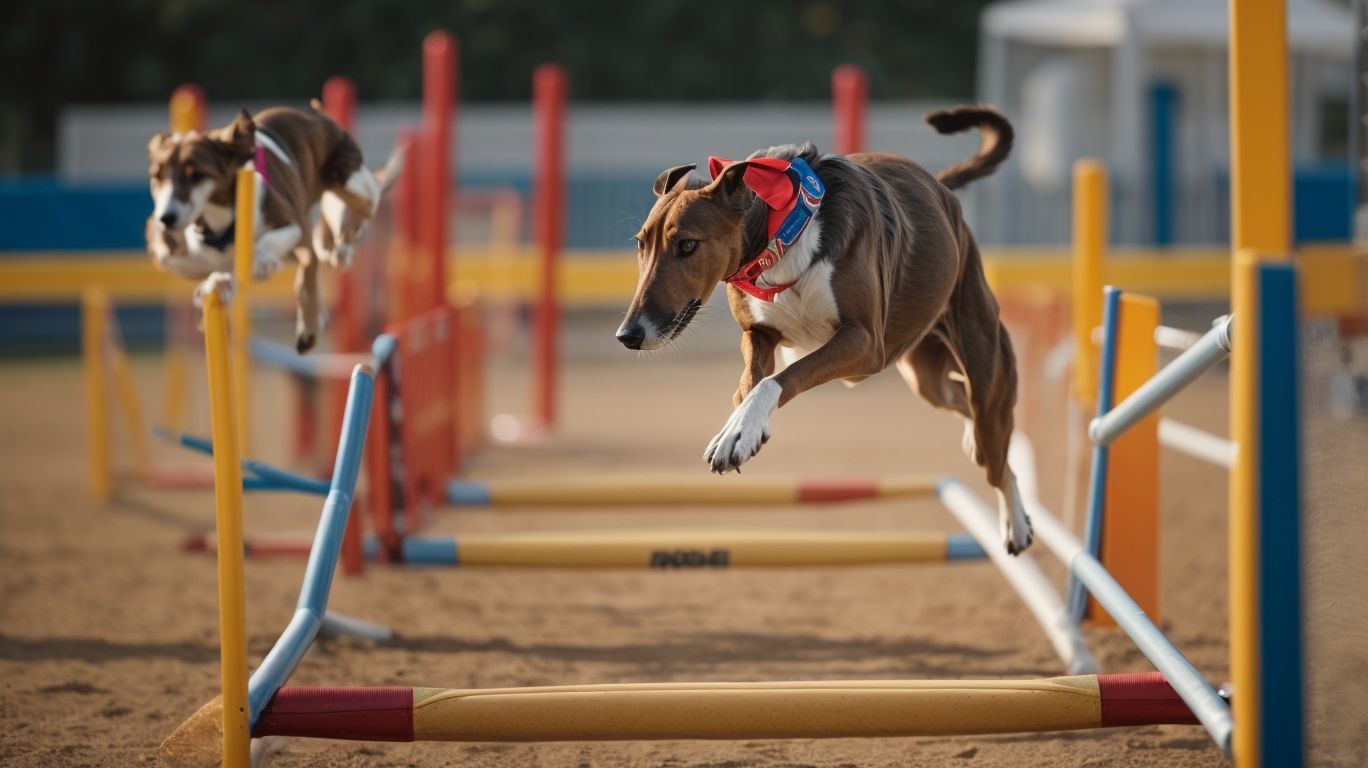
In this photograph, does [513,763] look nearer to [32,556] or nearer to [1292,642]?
[1292,642]

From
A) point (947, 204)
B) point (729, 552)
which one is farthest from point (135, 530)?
point (947, 204)

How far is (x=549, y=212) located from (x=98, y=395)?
3627 mm

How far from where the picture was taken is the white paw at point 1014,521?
4145mm

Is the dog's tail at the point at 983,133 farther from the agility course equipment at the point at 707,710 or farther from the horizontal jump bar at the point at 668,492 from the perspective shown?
the horizontal jump bar at the point at 668,492

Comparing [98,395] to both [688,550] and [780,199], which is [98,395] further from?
[780,199]

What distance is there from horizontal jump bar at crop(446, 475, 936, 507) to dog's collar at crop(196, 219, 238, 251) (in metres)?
2.49

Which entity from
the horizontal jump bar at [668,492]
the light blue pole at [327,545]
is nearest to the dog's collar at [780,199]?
the light blue pole at [327,545]

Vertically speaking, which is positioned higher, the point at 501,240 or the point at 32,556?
the point at 501,240

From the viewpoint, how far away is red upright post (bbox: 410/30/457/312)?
9.10 metres

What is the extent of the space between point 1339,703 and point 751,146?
53.9 feet

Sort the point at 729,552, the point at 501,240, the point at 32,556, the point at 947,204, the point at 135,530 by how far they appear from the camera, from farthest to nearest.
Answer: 1. the point at 501,240
2. the point at 135,530
3. the point at 32,556
4. the point at 729,552
5. the point at 947,204

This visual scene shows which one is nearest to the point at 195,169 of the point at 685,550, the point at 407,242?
the point at 685,550

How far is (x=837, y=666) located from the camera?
5445 mm

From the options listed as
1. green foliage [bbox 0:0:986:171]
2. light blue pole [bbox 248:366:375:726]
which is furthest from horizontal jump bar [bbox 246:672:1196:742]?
green foliage [bbox 0:0:986:171]
